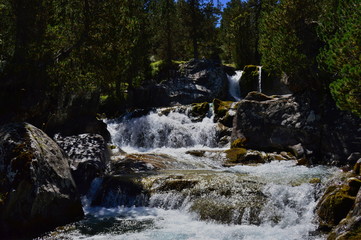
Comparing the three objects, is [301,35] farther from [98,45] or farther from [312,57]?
[98,45]

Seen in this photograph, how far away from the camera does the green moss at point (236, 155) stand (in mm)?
20500

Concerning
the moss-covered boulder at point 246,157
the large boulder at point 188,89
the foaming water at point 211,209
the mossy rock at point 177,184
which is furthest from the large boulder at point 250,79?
the mossy rock at point 177,184

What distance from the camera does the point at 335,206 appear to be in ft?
33.2

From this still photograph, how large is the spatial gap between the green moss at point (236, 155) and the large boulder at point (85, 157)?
7.07 metres

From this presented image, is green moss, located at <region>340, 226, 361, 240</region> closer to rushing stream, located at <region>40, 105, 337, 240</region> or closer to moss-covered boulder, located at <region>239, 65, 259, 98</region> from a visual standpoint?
rushing stream, located at <region>40, 105, 337, 240</region>

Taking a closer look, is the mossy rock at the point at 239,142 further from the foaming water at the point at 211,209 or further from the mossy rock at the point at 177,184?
the mossy rock at the point at 177,184

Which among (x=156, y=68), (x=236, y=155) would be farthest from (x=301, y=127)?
(x=156, y=68)

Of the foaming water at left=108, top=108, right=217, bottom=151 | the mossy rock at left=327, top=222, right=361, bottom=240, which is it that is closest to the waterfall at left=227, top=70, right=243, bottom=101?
the foaming water at left=108, top=108, right=217, bottom=151

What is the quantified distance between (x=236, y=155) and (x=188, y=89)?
19729 millimetres

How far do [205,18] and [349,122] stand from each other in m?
33.7

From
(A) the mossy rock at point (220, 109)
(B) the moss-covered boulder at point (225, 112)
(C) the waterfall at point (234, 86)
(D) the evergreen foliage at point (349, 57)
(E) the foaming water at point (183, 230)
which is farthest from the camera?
(C) the waterfall at point (234, 86)

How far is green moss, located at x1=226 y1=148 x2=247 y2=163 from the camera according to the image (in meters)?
20.5

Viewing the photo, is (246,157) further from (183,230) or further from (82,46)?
(82,46)

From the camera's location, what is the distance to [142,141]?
28.4 m
